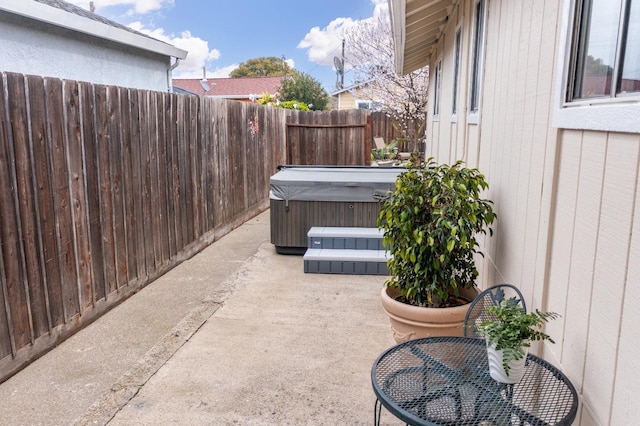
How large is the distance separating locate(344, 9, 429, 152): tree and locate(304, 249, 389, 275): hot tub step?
10.5 m

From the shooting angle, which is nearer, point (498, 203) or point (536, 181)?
point (536, 181)

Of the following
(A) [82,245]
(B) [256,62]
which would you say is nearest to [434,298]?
(A) [82,245]

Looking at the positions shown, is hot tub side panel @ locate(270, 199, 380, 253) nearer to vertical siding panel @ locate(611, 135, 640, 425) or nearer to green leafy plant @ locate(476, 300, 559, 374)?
green leafy plant @ locate(476, 300, 559, 374)

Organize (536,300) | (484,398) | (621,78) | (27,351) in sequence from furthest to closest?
(27,351), (536,300), (484,398), (621,78)

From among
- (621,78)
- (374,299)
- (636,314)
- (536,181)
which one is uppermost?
(621,78)

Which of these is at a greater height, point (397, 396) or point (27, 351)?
point (397, 396)

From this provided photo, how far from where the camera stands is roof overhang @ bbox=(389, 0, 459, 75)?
166 inches

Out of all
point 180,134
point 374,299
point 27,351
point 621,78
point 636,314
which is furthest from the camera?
point 180,134

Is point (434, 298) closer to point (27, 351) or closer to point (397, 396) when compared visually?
point (397, 396)

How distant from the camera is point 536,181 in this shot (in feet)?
6.79

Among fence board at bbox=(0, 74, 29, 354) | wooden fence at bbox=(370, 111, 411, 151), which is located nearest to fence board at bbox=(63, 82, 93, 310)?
fence board at bbox=(0, 74, 29, 354)

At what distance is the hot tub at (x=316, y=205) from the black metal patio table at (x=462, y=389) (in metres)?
3.73

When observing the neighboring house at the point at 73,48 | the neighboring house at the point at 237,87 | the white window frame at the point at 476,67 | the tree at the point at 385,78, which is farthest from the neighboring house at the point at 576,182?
the neighboring house at the point at 237,87

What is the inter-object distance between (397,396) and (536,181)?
109 centimetres
